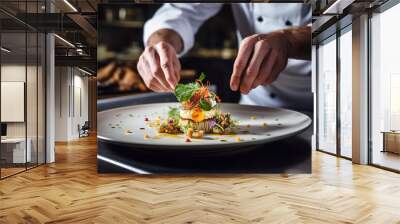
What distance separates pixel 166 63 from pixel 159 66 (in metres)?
0.13

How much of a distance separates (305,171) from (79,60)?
319 inches

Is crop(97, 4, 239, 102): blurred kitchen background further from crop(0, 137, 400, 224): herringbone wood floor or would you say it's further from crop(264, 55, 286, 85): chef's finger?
crop(0, 137, 400, 224): herringbone wood floor

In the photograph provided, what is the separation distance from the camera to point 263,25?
18.7 ft

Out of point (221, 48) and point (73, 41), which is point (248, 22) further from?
point (73, 41)

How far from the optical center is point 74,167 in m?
6.82

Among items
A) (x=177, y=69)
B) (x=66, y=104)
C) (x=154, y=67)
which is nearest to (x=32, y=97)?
(x=154, y=67)

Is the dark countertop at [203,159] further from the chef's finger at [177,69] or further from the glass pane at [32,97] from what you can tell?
the glass pane at [32,97]

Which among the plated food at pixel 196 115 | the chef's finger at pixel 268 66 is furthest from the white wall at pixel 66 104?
the chef's finger at pixel 268 66

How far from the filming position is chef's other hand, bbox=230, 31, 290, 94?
572 cm

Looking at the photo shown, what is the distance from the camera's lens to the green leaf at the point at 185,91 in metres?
5.64

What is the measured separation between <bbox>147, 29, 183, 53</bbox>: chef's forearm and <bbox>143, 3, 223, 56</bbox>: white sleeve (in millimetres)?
43

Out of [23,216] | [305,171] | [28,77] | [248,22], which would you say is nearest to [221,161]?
[305,171]

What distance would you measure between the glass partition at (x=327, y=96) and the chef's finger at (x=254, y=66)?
3.68 metres

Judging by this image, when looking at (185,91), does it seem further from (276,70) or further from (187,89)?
(276,70)
